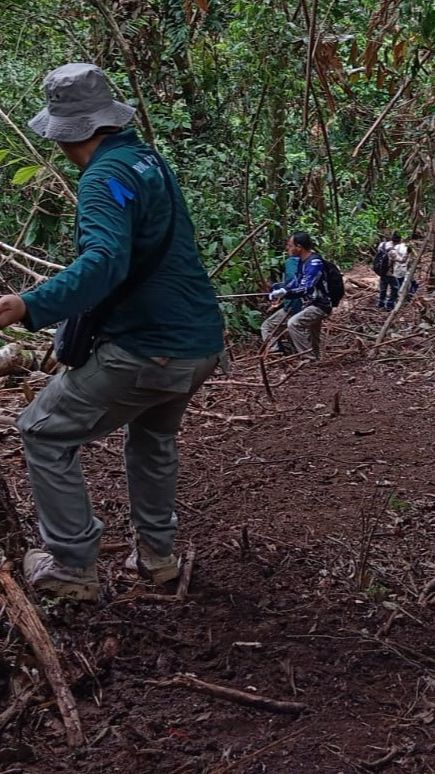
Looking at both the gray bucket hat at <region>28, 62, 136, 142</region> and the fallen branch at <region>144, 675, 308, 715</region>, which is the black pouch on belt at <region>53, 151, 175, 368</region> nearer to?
the gray bucket hat at <region>28, 62, 136, 142</region>

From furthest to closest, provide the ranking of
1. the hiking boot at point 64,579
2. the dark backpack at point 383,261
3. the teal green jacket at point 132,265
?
the dark backpack at point 383,261, the hiking boot at point 64,579, the teal green jacket at point 132,265

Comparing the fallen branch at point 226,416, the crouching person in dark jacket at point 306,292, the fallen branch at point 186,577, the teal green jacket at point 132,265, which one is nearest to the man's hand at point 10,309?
the teal green jacket at point 132,265

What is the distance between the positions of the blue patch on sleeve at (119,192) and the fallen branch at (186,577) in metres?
1.51

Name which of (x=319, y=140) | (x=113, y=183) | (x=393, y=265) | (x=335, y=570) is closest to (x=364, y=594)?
(x=335, y=570)

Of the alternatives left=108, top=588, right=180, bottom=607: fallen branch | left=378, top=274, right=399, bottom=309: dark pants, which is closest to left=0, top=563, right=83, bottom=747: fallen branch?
left=108, top=588, right=180, bottom=607: fallen branch

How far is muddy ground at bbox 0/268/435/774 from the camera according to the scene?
243cm

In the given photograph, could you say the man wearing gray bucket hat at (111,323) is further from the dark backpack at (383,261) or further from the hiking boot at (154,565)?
the dark backpack at (383,261)

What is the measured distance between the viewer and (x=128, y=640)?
9.77ft

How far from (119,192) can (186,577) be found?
156 centimetres

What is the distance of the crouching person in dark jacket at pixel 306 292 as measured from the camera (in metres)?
9.47

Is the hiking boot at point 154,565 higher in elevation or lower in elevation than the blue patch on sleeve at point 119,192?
lower

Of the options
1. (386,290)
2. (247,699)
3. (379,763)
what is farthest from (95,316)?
(386,290)

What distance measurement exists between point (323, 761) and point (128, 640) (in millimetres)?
873

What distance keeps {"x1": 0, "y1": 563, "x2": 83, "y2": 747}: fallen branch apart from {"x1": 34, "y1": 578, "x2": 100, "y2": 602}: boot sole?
50 centimetres
